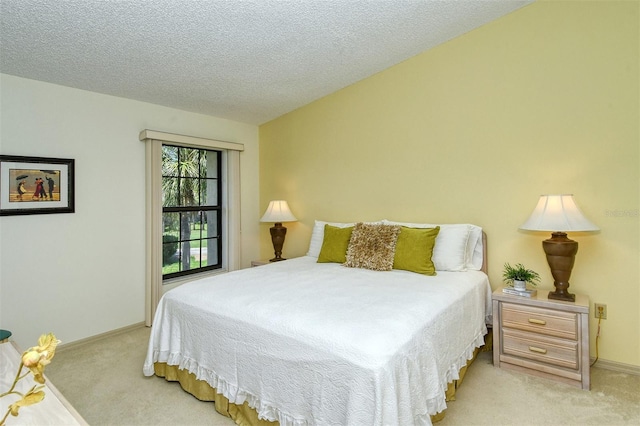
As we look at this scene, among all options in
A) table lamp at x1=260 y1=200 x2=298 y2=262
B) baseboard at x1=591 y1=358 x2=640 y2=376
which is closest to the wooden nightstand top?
baseboard at x1=591 y1=358 x2=640 y2=376

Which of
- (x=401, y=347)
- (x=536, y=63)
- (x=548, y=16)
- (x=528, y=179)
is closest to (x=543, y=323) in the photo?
(x=528, y=179)

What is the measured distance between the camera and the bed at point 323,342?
1.39m

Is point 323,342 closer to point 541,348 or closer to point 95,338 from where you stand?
point 541,348

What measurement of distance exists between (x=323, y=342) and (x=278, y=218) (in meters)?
2.65

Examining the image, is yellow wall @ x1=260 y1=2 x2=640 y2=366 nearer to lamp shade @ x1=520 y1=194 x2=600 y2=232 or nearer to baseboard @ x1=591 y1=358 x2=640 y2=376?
baseboard @ x1=591 y1=358 x2=640 y2=376

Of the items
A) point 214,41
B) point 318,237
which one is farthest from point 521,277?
point 214,41

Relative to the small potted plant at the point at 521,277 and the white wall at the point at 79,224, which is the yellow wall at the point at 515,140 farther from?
the white wall at the point at 79,224

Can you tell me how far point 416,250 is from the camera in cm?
279

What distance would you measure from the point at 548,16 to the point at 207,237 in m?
4.10

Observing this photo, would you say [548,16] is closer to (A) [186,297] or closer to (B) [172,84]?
(B) [172,84]

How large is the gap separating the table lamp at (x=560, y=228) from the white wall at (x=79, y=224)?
11.9 feet

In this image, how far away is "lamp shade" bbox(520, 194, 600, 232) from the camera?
2285 millimetres

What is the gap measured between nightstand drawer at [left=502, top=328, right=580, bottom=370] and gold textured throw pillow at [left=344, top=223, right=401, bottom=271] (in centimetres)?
102

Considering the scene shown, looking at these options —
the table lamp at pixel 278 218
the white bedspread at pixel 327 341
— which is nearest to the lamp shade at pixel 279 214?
the table lamp at pixel 278 218
